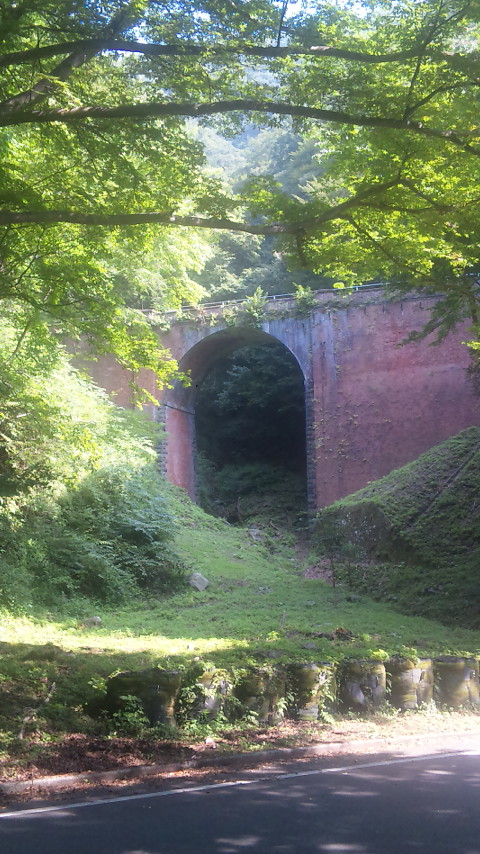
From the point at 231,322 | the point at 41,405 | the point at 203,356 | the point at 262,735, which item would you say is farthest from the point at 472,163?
the point at 203,356

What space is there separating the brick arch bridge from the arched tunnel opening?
4.49 m

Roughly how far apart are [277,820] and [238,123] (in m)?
6.08

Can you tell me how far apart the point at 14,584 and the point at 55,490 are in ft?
5.77

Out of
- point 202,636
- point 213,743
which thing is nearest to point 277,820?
point 213,743

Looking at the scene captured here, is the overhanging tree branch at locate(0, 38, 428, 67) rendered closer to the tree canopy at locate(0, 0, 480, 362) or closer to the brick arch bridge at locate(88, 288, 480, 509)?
the tree canopy at locate(0, 0, 480, 362)

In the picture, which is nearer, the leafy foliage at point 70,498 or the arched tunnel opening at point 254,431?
the leafy foliage at point 70,498

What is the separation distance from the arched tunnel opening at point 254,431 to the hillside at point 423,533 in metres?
10.1

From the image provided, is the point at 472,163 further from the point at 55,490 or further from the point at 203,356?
the point at 203,356

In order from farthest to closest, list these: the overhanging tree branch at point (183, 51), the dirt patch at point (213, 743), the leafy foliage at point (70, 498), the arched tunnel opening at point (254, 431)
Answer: the arched tunnel opening at point (254, 431) → the leafy foliage at point (70, 498) → the overhanging tree branch at point (183, 51) → the dirt patch at point (213, 743)

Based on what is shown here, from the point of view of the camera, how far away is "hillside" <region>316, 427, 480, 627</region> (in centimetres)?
1270

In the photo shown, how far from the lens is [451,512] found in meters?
14.9

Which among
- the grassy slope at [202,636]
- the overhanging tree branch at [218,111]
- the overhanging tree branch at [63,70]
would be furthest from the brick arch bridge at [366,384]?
the overhanging tree branch at [63,70]

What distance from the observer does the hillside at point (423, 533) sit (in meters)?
12.7

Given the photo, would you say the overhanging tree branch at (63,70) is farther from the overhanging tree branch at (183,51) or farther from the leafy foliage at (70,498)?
the leafy foliage at (70,498)
